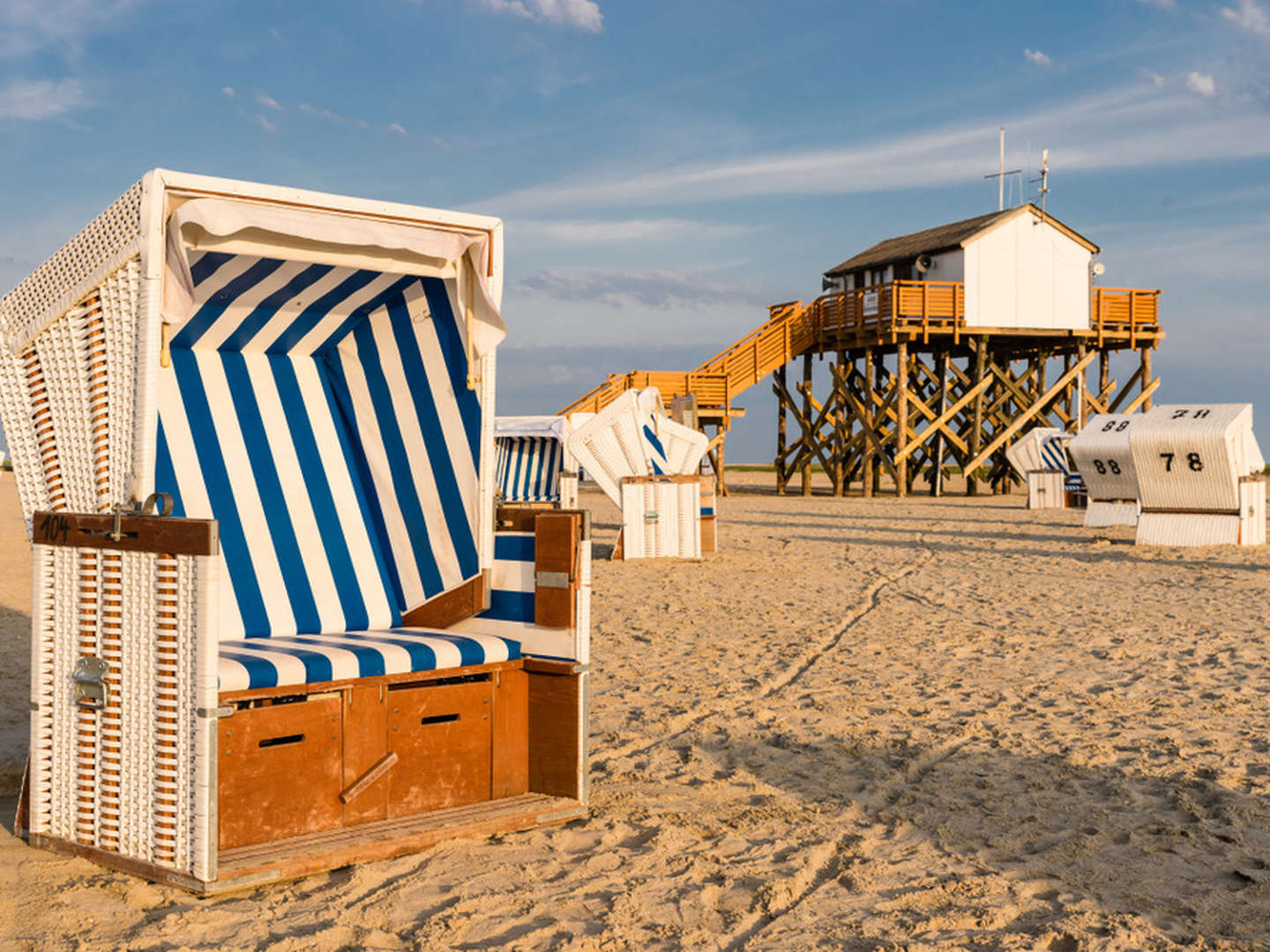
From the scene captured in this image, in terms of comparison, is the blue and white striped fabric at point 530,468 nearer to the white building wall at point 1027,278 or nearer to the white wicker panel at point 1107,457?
the white wicker panel at point 1107,457

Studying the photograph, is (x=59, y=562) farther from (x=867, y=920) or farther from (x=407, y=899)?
(x=867, y=920)

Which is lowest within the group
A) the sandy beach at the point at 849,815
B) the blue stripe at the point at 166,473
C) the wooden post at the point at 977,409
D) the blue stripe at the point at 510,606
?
the sandy beach at the point at 849,815

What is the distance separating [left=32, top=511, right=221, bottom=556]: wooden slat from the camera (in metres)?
3.21

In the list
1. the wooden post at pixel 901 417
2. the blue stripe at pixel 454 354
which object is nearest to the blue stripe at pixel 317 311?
the blue stripe at pixel 454 354

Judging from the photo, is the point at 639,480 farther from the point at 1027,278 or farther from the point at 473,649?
the point at 1027,278

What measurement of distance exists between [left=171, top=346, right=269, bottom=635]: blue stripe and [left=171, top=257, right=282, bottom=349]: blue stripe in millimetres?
88

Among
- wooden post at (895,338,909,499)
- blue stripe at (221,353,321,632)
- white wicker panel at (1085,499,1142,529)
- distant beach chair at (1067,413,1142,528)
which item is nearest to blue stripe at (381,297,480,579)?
blue stripe at (221,353,321,632)

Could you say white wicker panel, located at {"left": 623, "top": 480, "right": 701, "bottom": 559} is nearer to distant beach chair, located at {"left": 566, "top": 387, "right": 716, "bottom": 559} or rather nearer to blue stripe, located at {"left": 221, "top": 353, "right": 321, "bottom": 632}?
distant beach chair, located at {"left": 566, "top": 387, "right": 716, "bottom": 559}

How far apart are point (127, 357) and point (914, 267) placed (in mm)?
25526

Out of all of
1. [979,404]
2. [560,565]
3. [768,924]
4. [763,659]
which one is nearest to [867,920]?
[768,924]

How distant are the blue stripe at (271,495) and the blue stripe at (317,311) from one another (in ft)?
0.55

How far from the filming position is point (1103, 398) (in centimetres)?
2909

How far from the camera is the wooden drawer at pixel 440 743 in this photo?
3.82m

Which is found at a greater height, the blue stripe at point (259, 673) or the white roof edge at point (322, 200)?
the white roof edge at point (322, 200)
